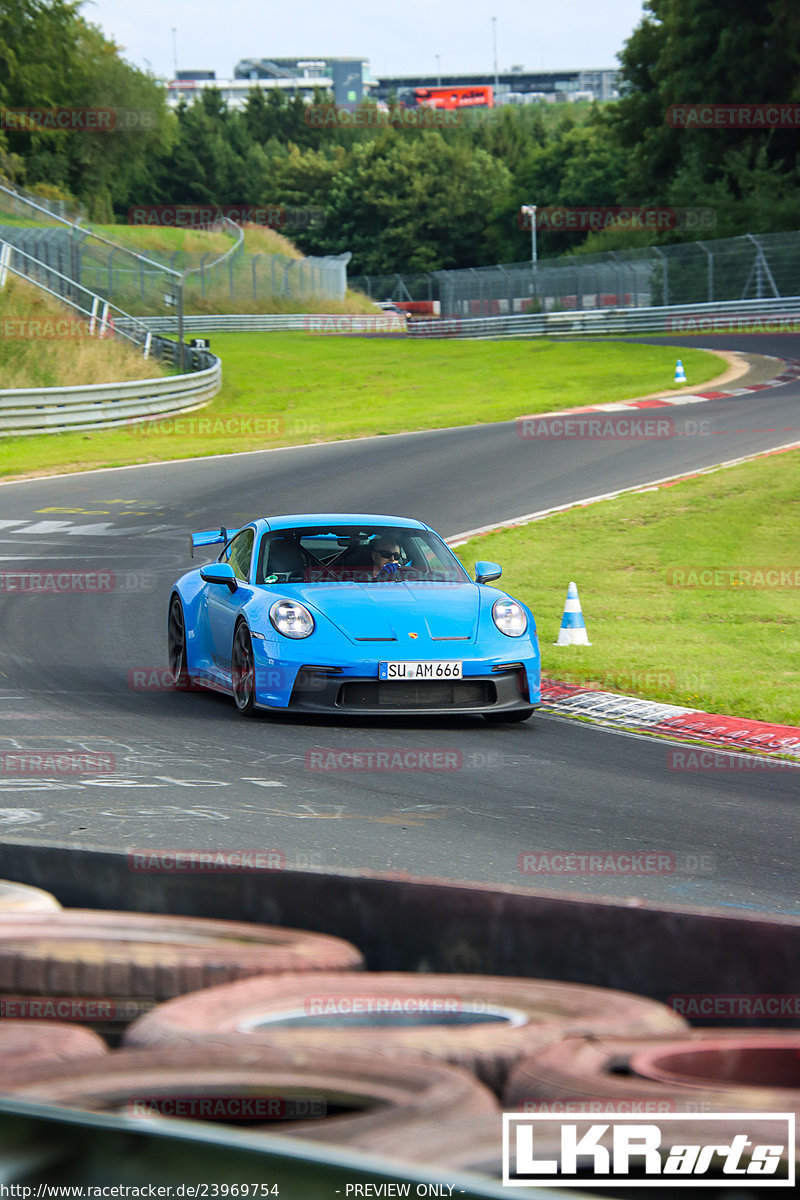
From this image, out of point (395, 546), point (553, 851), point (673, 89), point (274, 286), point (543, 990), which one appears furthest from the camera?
point (274, 286)

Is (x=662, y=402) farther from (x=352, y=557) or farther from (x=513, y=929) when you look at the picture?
(x=513, y=929)

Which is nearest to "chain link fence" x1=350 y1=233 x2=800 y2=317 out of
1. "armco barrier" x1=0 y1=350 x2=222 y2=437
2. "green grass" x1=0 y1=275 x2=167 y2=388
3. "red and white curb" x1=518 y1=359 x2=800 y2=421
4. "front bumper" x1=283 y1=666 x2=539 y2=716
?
"red and white curb" x1=518 y1=359 x2=800 y2=421

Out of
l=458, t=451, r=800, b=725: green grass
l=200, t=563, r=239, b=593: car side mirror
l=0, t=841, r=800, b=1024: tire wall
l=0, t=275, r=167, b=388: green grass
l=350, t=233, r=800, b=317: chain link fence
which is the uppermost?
l=350, t=233, r=800, b=317: chain link fence

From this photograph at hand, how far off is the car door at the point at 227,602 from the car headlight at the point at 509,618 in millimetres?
1713

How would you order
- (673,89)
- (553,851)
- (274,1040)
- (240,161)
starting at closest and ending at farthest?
(274,1040) → (553,851) → (673,89) → (240,161)

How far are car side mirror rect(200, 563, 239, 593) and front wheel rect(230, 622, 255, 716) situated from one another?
0.40m

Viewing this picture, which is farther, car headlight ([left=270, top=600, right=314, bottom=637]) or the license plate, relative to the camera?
car headlight ([left=270, top=600, right=314, bottom=637])

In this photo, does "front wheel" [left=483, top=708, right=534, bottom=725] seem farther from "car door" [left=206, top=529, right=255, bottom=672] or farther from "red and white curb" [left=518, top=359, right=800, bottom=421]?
"red and white curb" [left=518, top=359, right=800, bottom=421]

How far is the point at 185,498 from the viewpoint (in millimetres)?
21578

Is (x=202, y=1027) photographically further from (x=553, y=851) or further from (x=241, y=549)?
(x=241, y=549)

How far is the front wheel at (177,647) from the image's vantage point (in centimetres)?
1046

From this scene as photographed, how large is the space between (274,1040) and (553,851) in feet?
10.4

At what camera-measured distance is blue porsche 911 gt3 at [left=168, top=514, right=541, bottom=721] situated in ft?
28.9

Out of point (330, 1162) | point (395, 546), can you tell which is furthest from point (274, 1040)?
point (395, 546)
